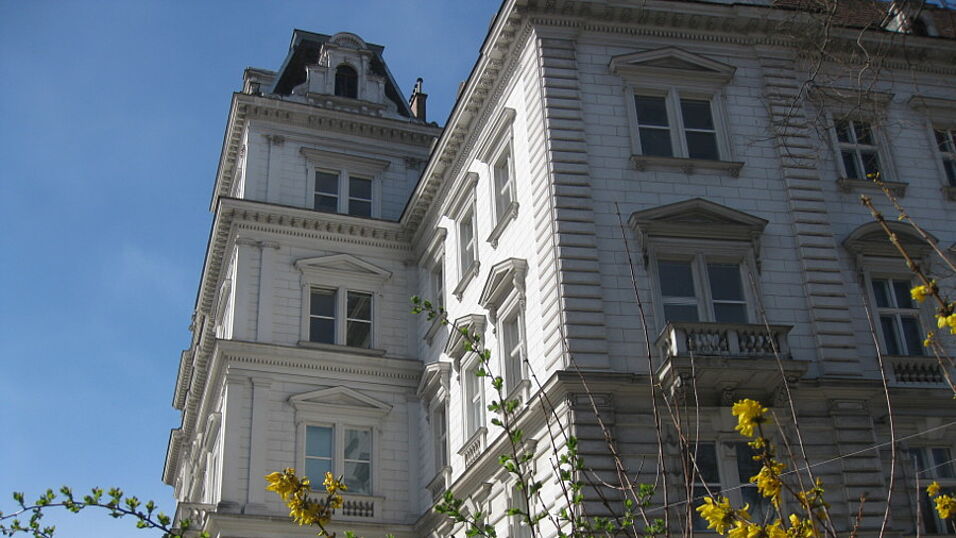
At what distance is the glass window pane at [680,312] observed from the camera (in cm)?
2062

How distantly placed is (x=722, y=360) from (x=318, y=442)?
40.8 feet

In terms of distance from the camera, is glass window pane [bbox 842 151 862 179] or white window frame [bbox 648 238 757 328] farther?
glass window pane [bbox 842 151 862 179]

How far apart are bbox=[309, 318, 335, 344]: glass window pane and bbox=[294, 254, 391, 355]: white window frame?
137mm

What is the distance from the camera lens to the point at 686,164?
72.3 ft

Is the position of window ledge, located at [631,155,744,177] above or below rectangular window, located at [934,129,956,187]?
below

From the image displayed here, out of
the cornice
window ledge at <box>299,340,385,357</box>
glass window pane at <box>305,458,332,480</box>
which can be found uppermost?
the cornice

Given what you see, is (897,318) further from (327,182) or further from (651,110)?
(327,182)

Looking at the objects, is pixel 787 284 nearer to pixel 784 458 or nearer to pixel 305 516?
pixel 784 458

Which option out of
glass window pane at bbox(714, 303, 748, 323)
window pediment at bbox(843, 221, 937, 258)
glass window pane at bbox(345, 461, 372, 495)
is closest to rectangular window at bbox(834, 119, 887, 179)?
window pediment at bbox(843, 221, 937, 258)

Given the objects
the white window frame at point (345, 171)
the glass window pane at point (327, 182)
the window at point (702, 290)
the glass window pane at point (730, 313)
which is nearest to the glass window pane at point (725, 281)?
the window at point (702, 290)

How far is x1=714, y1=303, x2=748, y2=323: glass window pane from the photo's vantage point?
68.3ft

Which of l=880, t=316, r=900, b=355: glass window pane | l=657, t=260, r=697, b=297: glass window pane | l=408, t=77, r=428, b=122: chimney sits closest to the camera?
l=657, t=260, r=697, b=297: glass window pane

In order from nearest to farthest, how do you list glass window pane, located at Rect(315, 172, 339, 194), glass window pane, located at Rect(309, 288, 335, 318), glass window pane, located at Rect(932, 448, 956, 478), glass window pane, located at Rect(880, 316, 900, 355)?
1. glass window pane, located at Rect(932, 448, 956, 478)
2. glass window pane, located at Rect(880, 316, 900, 355)
3. glass window pane, located at Rect(309, 288, 335, 318)
4. glass window pane, located at Rect(315, 172, 339, 194)

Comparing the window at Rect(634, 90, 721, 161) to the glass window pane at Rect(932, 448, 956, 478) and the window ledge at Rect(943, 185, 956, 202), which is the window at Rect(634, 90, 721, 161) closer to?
the window ledge at Rect(943, 185, 956, 202)
